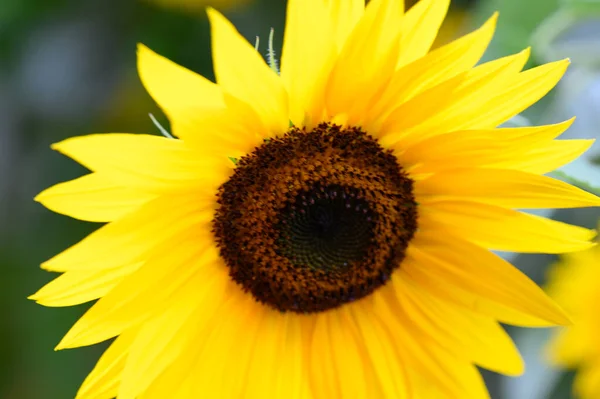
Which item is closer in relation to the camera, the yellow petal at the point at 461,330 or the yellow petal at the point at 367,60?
the yellow petal at the point at 367,60

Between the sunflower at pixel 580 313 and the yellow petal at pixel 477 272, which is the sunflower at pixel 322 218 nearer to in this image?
the yellow petal at pixel 477 272

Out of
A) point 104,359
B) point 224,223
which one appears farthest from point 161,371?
point 224,223

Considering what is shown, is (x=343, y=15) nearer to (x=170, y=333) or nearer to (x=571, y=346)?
(x=170, y=333)

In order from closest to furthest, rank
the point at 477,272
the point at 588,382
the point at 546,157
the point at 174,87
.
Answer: the point at 174,87 → the point at 546,157 → the point at 477,272 → the point at 588,382

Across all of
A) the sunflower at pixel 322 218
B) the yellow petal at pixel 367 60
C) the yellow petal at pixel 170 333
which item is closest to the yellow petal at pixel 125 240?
the sunflower at pixel 322 218

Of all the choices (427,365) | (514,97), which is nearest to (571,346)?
(427,365)
